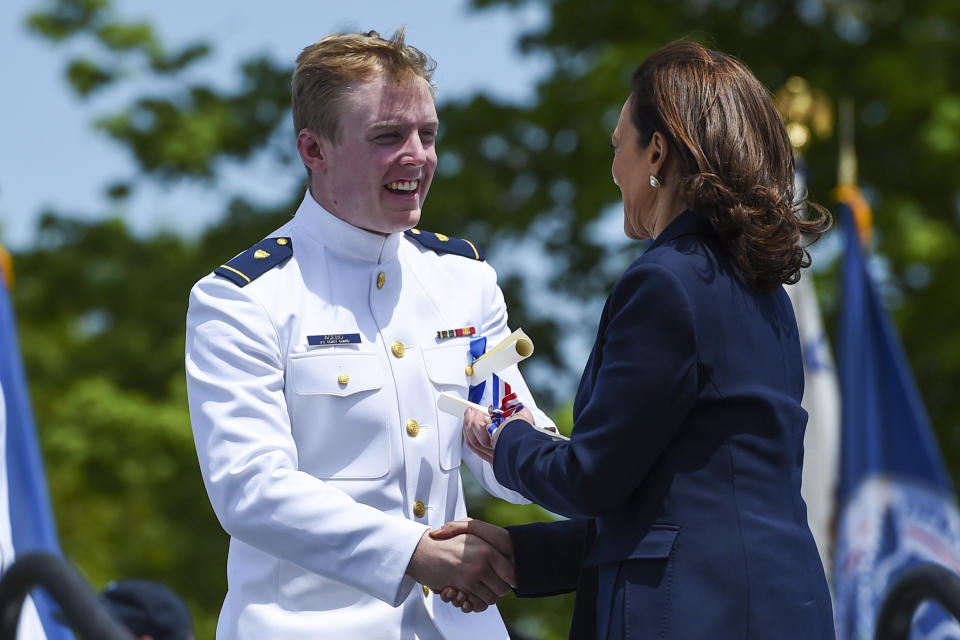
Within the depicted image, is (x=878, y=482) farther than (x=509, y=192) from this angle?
No

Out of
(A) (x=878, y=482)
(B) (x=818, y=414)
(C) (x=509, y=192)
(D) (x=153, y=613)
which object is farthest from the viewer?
(C) (x=509, y=192)

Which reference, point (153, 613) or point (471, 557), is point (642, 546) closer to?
point (471, 557)

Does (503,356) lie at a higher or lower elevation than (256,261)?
lower

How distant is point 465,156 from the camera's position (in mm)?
12125

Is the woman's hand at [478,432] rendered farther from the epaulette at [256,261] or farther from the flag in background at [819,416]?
the flag in background at [819,416]

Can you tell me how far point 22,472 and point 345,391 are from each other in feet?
10.9

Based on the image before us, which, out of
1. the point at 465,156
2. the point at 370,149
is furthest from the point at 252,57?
the point at 370,149

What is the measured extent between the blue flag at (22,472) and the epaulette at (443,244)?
2.66 metres

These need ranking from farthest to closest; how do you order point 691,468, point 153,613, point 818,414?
point 818,414 → point 153,613 → point 691,468

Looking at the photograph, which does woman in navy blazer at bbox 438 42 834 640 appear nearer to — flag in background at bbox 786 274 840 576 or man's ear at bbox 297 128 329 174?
man's ear at bbox 297 128 329 174

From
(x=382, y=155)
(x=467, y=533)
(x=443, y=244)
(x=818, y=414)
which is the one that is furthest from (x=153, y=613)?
(x=818, y=414)

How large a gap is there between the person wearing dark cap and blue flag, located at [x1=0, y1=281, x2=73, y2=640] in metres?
0.92

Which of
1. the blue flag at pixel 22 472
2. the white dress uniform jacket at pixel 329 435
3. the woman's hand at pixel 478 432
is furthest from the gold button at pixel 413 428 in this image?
the blue flag at pixel 22 472

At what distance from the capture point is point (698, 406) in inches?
98.2
